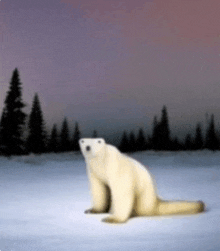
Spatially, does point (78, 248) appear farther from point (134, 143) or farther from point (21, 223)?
point (134, 143)

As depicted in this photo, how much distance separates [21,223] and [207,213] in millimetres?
2470

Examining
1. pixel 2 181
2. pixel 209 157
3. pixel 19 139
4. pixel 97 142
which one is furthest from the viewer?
pixel 19 139

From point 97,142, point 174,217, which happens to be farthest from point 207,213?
point 97,142

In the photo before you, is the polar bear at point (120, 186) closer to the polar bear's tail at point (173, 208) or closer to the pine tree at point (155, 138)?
the polar bear's tail at point (173, 208)

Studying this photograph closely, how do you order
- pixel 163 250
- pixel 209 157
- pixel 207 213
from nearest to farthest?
pixel 163 250 < pixel 207 213 < pixel 209 157

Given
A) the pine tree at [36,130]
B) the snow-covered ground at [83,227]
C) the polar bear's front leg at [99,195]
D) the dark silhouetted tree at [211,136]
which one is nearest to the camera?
the snow-covered ground at [83,227]

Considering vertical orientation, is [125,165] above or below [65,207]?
above

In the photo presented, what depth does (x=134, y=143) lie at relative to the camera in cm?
5612

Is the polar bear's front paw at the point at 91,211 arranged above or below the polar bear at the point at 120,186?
below

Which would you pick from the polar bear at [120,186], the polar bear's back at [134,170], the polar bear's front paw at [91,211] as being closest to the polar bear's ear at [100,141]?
the polar bear at [120,186]

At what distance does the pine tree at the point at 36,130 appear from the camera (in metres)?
34.7

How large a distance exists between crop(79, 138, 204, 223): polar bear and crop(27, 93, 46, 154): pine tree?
29524 mm

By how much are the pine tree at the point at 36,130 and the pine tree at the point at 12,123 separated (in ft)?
16.5

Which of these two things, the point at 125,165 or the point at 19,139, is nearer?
the point at 125,165
